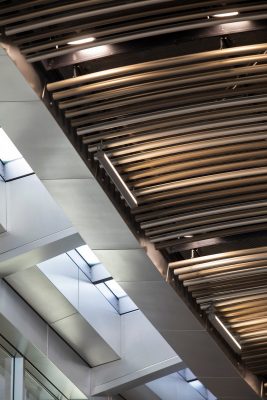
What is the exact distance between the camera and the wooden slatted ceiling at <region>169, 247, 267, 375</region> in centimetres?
943

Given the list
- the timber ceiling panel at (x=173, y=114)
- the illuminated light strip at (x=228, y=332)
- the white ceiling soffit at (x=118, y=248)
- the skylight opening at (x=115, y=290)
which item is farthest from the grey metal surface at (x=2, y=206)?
the skylight opening at (x=115, y=290)

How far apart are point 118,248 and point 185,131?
1.93 m

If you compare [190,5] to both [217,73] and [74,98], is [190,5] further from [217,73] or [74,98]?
[74,98]

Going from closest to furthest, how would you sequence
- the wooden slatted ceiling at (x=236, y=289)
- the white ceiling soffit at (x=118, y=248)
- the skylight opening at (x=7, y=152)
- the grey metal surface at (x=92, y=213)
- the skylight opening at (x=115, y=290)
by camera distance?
the white ceiling soffit at (x=118, y=248) → the grey metal surface at (x=92, y=213) → the wooden slatted ceiling at (x=236, y=289) → the skylight opening at (x=7, y=152) → the skylight opening at (x=115, y=290)

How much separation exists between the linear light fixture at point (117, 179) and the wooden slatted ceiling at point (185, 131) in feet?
0.25

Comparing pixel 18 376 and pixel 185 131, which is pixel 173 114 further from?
pixel 18 376

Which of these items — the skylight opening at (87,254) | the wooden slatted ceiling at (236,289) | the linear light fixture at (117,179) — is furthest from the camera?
the skylight opening at (87,254)

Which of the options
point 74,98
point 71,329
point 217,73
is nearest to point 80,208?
point 74,98

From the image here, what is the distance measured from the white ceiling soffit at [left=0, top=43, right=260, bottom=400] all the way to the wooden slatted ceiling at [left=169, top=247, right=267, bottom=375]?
0.22 meters

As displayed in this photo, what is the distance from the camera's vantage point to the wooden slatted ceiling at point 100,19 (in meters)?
6.65

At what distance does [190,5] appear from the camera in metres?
6.74

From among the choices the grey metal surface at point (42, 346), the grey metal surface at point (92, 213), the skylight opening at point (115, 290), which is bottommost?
the grey metal surface at point (92, 213)

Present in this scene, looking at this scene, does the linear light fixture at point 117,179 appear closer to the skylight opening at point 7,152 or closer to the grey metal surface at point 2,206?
the grey metal surface at point 2,206

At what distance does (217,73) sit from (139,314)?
6826 millimetres
